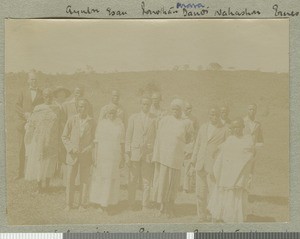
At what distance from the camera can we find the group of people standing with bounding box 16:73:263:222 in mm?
884

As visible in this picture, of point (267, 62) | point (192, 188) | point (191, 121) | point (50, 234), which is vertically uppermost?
point (267, 62)

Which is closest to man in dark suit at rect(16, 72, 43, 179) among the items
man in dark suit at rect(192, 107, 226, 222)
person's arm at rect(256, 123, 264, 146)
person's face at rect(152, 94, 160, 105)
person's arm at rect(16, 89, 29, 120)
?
person's arm at rect(16, 89, 29, 120)

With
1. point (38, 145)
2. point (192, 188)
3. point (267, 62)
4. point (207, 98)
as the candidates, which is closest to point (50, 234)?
point (38, 145)

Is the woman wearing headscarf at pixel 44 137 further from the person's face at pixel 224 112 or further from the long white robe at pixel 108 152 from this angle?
the person's face at pixel 224 112

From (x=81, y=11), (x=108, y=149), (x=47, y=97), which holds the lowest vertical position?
(x=108, y=149)

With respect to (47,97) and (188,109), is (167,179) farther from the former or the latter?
(47,97)

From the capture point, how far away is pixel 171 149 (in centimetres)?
89

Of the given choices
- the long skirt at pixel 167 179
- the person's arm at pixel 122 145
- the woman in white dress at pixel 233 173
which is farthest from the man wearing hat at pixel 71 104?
the woman in white dress at pixel 233 173

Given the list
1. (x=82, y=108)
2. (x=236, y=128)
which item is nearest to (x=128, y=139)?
(x=82, y=108)

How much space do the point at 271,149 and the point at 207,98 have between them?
17cm

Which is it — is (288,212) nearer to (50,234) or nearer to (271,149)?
(271,149)

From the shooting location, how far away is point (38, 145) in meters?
0.88

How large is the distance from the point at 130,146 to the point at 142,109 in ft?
0.26

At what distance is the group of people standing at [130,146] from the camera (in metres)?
0.88
